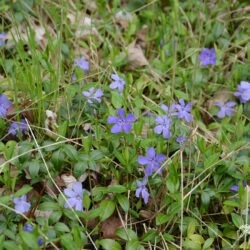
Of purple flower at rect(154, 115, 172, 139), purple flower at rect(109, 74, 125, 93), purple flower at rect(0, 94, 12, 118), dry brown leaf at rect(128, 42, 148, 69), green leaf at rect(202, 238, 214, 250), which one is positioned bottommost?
green leaf at rect(202, 238, 214, 250)

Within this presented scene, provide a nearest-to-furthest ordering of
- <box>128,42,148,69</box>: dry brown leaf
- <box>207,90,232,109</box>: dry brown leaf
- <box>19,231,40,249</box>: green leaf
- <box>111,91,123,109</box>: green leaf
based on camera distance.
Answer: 1. <box>19,231,40,249</box>: green leaf
2. <box>111,91,123,109</box>: green leaf
3. <box>207,90,232,109</box>: dry brown leaf
4. <box>128,42,148,69</box>: dry brown leaf

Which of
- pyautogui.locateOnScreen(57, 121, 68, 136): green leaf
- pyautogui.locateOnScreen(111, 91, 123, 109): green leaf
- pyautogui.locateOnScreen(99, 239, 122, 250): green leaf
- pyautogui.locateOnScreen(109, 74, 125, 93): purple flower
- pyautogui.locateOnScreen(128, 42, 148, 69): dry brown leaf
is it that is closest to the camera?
pyautogui.locateOnScreen(99, 239, 122, 250): green leaf

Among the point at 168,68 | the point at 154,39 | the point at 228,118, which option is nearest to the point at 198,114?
the point at 228,118

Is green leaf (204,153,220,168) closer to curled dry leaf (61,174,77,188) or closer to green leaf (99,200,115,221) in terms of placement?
green leaf (99,200,115,221)

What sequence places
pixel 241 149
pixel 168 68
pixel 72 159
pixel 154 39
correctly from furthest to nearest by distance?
pixel 154 39 → pixel 168 68 → pixel 241 149 → pixel 72 159

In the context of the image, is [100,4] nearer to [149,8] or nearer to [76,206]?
[149,8]

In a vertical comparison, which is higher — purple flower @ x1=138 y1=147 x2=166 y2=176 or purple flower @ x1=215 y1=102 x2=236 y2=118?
purple flower @ x1=138 y1=147 x2=166 y2=176

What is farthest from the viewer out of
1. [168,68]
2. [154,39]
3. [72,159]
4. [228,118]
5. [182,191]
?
[154,39]

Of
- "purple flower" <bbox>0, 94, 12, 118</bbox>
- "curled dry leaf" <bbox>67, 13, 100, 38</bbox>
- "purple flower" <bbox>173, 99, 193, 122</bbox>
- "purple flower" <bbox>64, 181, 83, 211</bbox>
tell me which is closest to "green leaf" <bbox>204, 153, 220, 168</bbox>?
"purple flower" <bbox>173, 99, 193, 122</bbox>

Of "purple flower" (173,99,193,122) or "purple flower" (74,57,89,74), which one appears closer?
"purple flower" (173,99,193,122)
